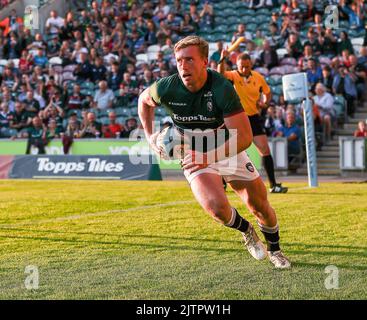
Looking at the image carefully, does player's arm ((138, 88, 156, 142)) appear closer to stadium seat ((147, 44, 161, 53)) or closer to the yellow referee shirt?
the yellow referee shirt

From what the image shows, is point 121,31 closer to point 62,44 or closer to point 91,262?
point 62,44

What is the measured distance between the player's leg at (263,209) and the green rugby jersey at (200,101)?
584mm

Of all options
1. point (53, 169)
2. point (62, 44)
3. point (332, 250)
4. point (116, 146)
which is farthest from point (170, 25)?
point (332, 250)

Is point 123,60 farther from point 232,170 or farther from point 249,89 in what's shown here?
point 232,170

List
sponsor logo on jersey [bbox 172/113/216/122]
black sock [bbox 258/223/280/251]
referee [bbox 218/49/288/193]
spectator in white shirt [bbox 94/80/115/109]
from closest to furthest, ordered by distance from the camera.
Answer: sponsor logo on jersey [bbox 172/113/216/122] < black sock [bbox 258/223/280/251] < referee [bbox 218/49/288/193] < spectator in white shirt [bbox 94/80/115/109]

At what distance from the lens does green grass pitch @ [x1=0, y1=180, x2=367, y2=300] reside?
240 inches

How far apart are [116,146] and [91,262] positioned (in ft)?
46.3

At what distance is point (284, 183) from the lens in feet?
56.8

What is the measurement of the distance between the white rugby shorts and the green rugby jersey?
1.15ft

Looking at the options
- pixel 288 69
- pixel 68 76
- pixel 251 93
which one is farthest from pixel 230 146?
pixel 68 76

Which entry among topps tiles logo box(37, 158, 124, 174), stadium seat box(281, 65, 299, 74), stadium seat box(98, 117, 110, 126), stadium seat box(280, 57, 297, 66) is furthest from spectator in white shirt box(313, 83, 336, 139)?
stadium seat box(98, 117, 110, 126)

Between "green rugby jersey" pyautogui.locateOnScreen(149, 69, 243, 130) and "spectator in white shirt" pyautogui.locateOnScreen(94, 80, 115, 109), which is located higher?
"green rugby jersey" pyautogui.locateOnScreen(149, 69, 243, 130)

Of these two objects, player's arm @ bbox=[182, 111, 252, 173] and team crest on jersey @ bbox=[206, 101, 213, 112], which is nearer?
player's arm @ bbox=[182, 111, 252, 173]

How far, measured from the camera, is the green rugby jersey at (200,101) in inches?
264
